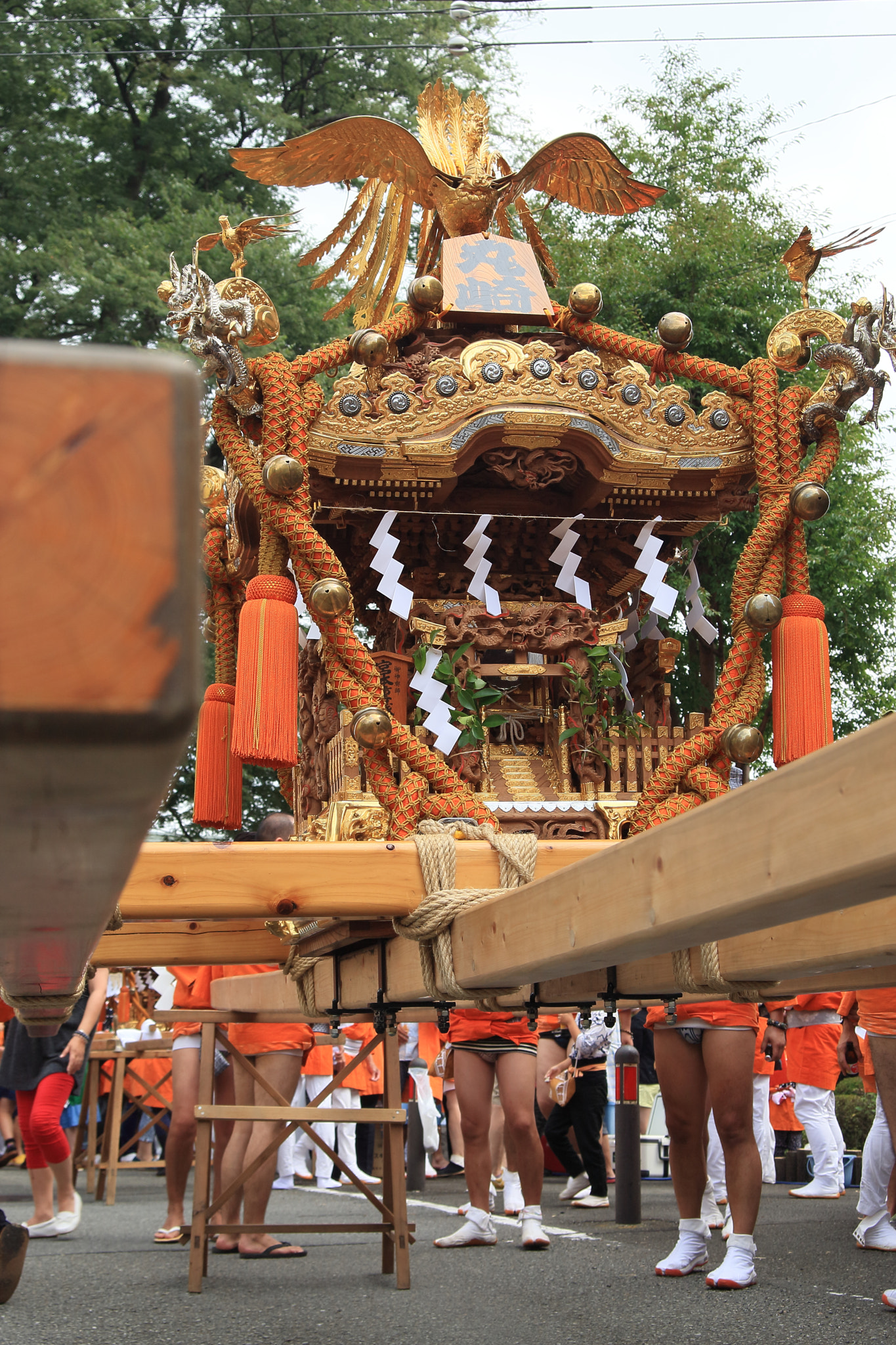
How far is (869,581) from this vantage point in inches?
538

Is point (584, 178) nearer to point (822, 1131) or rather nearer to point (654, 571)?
point (654, 571)

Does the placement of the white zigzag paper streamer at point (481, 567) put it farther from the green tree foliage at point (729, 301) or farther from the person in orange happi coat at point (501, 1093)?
the green tree foliage at point (729, 301)

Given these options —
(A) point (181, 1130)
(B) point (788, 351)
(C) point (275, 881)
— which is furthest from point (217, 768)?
(B) point (788, 351)

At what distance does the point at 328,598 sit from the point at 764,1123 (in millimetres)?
6080

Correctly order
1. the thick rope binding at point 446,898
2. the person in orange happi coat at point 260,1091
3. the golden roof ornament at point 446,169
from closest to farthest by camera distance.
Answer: the thick rope binding at point 446,898
the golden roof ornament at point 446,169
the person in orange happi coat at point 260,1091

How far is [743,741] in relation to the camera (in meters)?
4.32

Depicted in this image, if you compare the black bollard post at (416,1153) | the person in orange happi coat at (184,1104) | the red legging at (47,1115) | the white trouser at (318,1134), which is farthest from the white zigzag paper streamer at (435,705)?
the white trouser at (318,1134)

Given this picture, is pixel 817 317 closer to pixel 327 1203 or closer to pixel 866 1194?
pixel 866 1194

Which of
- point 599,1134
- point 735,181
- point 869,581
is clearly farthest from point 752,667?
point 735,181

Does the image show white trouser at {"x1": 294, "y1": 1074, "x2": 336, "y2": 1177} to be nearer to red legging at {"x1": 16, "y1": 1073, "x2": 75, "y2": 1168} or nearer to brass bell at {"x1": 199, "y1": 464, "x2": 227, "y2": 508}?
red legging at {"x1": 16, "y1": 1073, "x2": 75, "y2": 1168}

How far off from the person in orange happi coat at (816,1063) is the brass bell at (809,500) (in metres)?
3.90

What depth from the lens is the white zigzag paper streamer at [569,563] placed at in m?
5.32

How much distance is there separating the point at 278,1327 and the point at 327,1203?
4.20 meters

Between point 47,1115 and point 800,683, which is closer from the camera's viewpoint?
point 800,683
